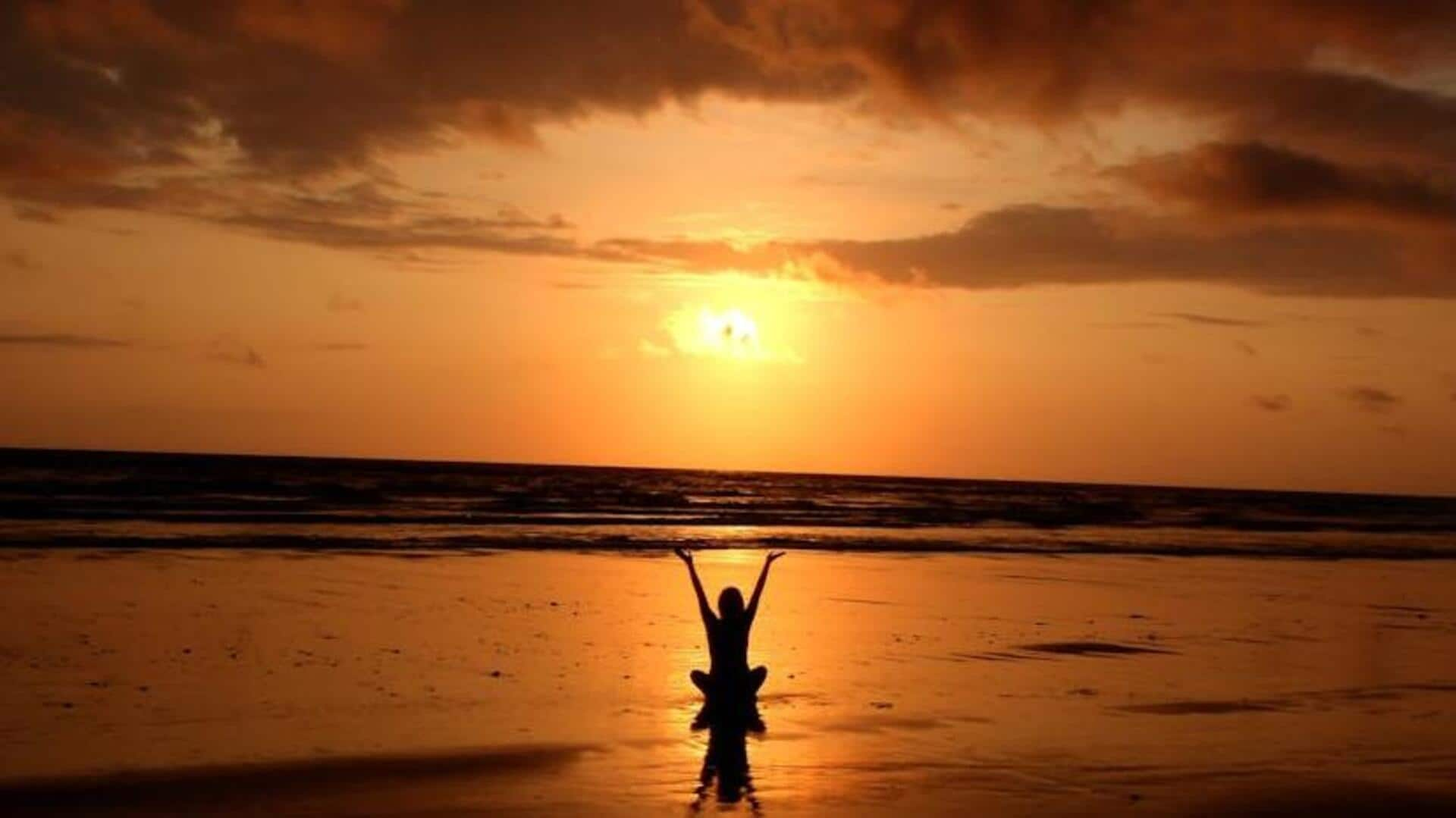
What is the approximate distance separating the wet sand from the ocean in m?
12.7

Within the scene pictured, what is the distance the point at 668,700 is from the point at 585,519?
123 feet

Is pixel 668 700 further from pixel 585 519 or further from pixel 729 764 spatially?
pixel 585 519

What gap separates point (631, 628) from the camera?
19.0 metres

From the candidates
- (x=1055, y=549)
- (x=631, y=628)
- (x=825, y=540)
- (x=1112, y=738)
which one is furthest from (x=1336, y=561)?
(x=1112, y=738)

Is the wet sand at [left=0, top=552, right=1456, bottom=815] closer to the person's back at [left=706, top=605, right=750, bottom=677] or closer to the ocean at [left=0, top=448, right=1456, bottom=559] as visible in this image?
the person's back at [left=706, top=605, right=750, bottom=677]

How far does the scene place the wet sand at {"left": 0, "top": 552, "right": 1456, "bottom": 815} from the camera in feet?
33.6

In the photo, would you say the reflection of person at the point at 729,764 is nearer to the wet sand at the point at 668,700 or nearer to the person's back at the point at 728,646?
the wet sand at the point at 668,700

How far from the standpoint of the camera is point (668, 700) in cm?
1375

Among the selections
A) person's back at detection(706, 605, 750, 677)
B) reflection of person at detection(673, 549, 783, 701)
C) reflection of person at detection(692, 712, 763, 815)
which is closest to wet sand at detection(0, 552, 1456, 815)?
reflection of person at detection(692, 712, 763, 815)

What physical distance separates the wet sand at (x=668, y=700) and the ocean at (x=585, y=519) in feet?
41.8

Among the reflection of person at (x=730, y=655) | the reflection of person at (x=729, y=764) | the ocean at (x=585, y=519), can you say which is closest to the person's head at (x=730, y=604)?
the reflection of person at (x=730, y=655)

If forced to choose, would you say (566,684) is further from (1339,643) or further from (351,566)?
(351,566)

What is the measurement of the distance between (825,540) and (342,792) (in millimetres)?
33345

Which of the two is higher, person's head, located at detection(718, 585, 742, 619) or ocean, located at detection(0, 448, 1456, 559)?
ocean, located at detection(0, 448, 1456, 559)
